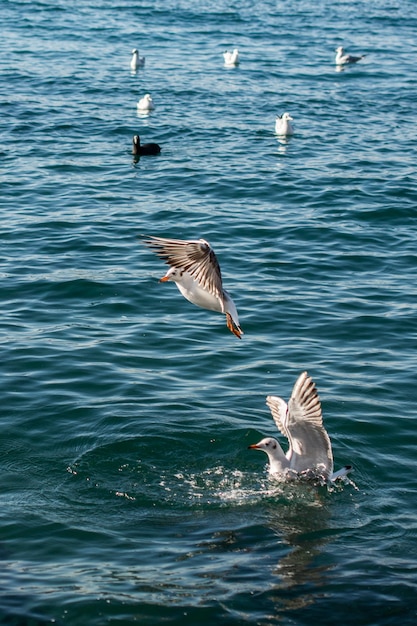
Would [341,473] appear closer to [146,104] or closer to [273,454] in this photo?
[273,454]

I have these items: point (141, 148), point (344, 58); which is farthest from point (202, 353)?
point (344, 58)

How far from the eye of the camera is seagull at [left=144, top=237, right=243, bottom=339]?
1072 cm

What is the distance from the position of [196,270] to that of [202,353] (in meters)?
4.24

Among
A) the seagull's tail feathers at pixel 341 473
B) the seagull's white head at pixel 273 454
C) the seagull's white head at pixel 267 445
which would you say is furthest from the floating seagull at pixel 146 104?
the seagull's tail feathers at pixel 341 473

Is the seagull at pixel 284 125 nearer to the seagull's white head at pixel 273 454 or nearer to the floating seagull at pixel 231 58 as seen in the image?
the floating seagull at pixel 231 58

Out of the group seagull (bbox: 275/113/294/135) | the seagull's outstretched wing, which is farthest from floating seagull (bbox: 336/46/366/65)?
the seagull's outstretched wing

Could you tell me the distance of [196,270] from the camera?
10922 millimetres

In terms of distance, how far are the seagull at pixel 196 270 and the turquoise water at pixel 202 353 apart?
2.09m

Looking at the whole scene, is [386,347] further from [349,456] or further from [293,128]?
[293,128]

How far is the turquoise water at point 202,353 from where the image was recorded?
10.1 m

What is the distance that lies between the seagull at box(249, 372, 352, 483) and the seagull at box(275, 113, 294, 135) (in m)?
15.5

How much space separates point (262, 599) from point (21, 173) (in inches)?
628

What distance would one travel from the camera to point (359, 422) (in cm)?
1323

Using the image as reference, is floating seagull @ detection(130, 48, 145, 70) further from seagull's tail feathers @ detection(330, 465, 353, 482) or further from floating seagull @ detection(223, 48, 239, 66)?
seagull's tail feathers @ detection(330, 465, 353, 482)
